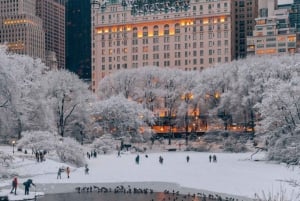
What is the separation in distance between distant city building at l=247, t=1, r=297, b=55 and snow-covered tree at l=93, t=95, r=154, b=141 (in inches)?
3860

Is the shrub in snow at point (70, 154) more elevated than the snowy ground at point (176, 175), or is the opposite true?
the shrub in snow at point (70, 154)

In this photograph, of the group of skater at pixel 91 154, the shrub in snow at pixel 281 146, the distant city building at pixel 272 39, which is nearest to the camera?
the shrub in snow at pixel 281 146

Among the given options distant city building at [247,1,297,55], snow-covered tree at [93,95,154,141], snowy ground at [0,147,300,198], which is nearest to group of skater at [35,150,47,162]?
snowy ground at [0,147,300,198]

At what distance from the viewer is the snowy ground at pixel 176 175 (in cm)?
4625

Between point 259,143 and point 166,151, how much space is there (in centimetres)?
1637

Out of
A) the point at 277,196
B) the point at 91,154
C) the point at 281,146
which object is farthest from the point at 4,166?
the point at 277,196

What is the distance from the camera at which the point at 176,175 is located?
54906 millimetres

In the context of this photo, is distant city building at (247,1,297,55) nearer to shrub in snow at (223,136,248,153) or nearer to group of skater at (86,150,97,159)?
shrub in snow at (223,136,248,153)

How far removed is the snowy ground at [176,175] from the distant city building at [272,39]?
5008 inches

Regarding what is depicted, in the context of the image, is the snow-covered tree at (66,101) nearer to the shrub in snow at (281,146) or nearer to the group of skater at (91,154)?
the group of skater at (91,154)

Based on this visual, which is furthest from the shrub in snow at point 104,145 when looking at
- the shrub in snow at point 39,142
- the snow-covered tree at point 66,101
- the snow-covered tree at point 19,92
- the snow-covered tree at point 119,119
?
the shrub in snow at point 39,142

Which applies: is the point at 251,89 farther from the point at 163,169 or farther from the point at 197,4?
the point at 197,4

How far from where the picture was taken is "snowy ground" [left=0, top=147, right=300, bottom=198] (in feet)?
152

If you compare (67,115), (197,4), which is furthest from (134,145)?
(197,4)
